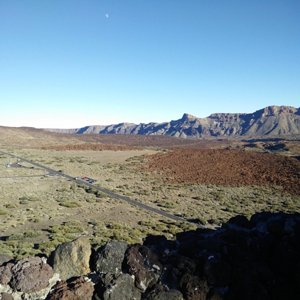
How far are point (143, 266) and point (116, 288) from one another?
104cm

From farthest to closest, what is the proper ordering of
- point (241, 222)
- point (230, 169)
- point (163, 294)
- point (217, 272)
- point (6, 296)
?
point (230, 169) → point (241, 222) → point (217, 272) → point (163, 294) → point (6, 296)

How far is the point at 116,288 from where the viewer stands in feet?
31.9

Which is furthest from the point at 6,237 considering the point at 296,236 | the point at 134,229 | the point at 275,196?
the point at 275,196

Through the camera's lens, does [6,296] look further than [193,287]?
No

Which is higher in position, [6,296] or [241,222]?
[241,222]

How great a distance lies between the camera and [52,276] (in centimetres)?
1009

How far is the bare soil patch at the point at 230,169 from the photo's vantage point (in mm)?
55375

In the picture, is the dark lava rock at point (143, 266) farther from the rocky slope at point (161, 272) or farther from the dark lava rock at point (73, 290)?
the dark lava rock at point (73, 290)

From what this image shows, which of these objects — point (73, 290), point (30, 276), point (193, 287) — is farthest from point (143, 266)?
point (30, 276)

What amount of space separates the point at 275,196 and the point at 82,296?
40612 mm

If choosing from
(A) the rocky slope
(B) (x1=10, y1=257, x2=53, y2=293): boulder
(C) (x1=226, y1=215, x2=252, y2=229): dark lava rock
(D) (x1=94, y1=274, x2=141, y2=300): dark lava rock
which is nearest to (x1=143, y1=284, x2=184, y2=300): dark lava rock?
(A) the rocky slope

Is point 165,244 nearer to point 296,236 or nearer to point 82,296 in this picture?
point 82,296

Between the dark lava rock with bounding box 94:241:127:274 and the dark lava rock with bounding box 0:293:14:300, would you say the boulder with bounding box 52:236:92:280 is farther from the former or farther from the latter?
the dark lava rock with bounding box 0:293:14:300

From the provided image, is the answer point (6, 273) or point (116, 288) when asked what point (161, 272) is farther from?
point (6, 273)
